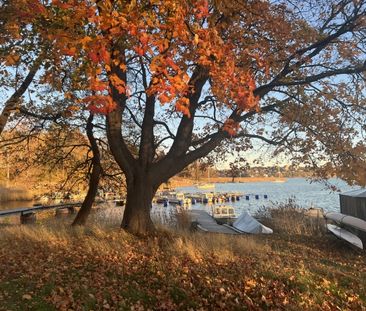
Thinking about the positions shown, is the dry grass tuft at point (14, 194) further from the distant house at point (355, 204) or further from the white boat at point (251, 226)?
the distant house at point (355, 204)

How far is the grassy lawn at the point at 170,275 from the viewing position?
665 centimetres

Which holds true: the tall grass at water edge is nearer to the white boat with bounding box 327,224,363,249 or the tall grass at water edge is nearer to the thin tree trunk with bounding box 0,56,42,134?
the white boat with bounding box 327,224,363,249

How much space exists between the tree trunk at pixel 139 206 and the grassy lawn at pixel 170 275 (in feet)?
1.50

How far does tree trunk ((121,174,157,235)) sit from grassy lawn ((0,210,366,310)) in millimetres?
458

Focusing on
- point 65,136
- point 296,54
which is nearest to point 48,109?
point 65,136

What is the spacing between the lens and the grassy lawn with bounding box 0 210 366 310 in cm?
665

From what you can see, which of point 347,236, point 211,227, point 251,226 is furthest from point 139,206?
point 251,226

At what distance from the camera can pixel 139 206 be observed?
11578 mm

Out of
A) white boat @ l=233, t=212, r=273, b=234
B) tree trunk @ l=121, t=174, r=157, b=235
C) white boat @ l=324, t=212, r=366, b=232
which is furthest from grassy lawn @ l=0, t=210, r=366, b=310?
white boat @ l=233, t=212, r=273, b=234

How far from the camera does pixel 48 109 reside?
15.1 metres

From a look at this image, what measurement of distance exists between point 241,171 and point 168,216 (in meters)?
4.23

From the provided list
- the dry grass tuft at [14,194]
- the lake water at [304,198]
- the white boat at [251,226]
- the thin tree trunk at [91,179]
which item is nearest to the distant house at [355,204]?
the lake water at [304,198]

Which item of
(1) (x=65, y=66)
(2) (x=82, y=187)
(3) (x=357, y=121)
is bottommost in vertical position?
(2) (x=82, y=187)

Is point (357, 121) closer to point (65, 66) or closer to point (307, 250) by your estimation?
point (307, 250)
